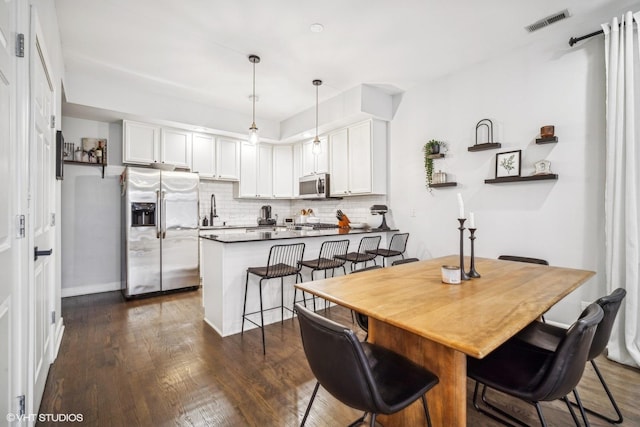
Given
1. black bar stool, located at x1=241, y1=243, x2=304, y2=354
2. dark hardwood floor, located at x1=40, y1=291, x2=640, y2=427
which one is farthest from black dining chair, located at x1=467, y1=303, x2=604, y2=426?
black bar stool, located at x1=241, y1=243, x2=304, y2=354

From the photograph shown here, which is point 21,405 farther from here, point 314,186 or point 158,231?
point 314,186

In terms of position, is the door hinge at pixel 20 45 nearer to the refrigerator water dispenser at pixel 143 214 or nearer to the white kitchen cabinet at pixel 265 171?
the refrigerator water dispenser at pixel 143 214

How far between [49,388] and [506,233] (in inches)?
162

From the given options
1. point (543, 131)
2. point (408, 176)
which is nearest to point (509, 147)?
point (543, 131)

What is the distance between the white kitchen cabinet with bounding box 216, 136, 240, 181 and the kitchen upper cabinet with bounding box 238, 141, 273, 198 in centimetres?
10

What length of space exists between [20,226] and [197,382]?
1.43m

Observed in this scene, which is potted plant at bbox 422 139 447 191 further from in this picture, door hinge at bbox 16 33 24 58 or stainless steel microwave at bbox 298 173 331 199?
door hinge at bbox 16 33 24 58

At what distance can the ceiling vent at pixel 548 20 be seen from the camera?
262 cm

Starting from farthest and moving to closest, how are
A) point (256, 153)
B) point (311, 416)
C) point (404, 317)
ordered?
point (256, 153), point (311, 416), point (404, 317)

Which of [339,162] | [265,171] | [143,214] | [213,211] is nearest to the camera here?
[143,214]

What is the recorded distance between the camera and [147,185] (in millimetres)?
4113

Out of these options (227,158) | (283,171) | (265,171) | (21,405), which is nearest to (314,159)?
→ (283,171)

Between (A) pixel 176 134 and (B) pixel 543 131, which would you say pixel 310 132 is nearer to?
(A) pixel 176 134

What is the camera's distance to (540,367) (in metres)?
1.39
